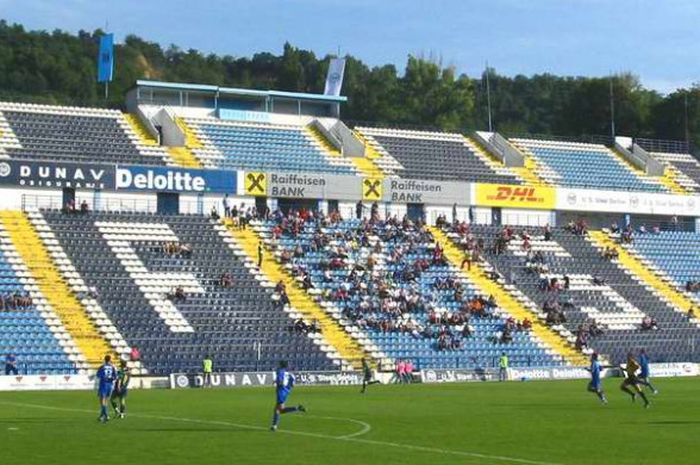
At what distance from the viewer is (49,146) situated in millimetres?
75188

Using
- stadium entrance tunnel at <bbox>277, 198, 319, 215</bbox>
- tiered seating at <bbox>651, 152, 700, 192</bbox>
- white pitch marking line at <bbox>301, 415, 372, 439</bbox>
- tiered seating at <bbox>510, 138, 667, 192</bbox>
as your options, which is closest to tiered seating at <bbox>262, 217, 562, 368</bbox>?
stadium entrance tunnel at <bbox>277, 198, 319, 215</bbox>

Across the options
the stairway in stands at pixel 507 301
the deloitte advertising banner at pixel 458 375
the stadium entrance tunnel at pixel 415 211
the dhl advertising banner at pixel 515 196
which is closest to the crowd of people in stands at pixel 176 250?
the deloitte advertising banner at pixel 458 375

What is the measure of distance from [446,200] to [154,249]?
22410 millimetres

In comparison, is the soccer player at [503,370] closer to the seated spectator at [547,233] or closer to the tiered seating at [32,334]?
the seated spectator at [547,233]

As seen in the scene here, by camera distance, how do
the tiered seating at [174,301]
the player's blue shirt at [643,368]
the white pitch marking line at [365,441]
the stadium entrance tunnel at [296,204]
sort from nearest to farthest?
the white pitch marking line at [365,441] → the player's blue shirt at [643,368] → the tiered seating at [174,301] → the stadium entrance tunnel at [296,204]

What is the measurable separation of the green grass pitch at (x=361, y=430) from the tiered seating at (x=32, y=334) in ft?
27.0

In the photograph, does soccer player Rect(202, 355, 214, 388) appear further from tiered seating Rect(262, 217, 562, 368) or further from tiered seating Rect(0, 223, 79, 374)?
tiered seating Rect(262, 217, 562, 368)

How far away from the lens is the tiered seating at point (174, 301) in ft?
209

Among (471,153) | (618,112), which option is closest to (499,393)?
(471,153)

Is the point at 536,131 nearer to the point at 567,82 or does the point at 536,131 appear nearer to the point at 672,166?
the point at 567,82

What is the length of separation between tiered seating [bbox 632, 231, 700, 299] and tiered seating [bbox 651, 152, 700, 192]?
7.12 m

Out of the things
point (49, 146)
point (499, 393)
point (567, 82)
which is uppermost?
point (567, 82)

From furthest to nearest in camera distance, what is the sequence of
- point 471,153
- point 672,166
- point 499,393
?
point 672,166
point 471,153
point 499,393

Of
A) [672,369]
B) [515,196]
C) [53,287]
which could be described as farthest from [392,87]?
[53,287]
